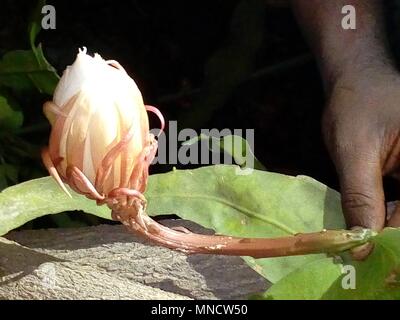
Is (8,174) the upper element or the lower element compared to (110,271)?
upper

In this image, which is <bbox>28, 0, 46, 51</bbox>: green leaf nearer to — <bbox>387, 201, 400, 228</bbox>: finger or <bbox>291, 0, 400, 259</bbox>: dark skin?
<bbox>291, 0, 400, 259</bbox>: dark skin

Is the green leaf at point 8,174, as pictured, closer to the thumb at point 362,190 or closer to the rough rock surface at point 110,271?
the rough rock surface at point 110,271

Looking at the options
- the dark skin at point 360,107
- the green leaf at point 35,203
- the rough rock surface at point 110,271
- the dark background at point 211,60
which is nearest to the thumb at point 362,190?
the dark skin at point 360,107

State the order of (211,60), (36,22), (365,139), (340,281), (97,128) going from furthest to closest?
(211,60)
(36,22)
(365,139)
(340,281)
(97,128)

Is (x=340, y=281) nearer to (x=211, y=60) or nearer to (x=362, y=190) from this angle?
(x=362, y=190)

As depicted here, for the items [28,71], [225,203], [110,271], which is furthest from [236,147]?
[28,71]
